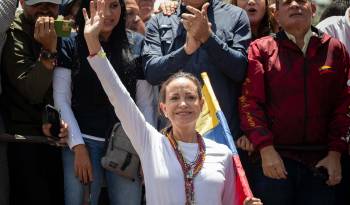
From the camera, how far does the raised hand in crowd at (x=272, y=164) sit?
4883 mm

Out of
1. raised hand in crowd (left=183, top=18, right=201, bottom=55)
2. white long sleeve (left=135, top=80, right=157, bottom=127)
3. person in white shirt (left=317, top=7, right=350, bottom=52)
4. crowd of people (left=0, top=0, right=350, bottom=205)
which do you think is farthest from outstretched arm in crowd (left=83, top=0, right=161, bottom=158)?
person in white shirt (left=317, top=7, right=350, bottom=52)

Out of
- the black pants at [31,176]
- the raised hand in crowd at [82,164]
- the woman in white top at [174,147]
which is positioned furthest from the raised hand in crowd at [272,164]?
the black pants at [31,176]

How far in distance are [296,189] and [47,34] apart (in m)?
2.06

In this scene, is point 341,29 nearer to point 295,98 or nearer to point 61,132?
point 295,98

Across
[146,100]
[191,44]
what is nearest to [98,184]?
[146,100]

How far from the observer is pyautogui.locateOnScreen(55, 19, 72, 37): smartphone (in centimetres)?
491

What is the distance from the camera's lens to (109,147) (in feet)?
16.3

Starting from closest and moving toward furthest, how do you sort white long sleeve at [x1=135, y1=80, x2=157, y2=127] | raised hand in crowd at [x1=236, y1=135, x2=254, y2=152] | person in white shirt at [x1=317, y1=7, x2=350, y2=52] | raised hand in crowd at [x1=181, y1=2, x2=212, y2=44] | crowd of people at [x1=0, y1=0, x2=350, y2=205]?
raised hand in crowd at [x1=181, y1=2, x2=212, y2=44] → crowd of people at [x1=0, y1=0, x2=350, y2=205] → raised hand in crowd at [x1=236, y1=135, x2=254, y2=152] → white long sleeve at [x1=135, y1=80, x2=157, y2=127] → person in white shirt at [x1=317, y1=7, x2=350, y2=52]

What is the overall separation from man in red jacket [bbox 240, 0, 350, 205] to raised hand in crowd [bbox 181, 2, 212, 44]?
1.55 ft

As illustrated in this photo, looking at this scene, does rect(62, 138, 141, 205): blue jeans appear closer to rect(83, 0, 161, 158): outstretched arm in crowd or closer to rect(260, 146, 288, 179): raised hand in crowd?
rect(83, 0, 161, 158): outstretched arm in crowd

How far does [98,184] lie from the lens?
503 centimetres

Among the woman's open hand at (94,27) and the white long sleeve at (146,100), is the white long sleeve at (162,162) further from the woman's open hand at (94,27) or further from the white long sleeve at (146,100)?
the white long sleeve at (146,100)

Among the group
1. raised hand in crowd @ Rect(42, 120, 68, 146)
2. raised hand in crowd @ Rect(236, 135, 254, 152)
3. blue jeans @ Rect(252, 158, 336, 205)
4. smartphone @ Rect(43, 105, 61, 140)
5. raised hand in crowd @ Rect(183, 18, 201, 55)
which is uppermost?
raised hand in crowd @ Rect(183, 18, 201, 55)

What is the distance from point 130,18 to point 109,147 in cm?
190
